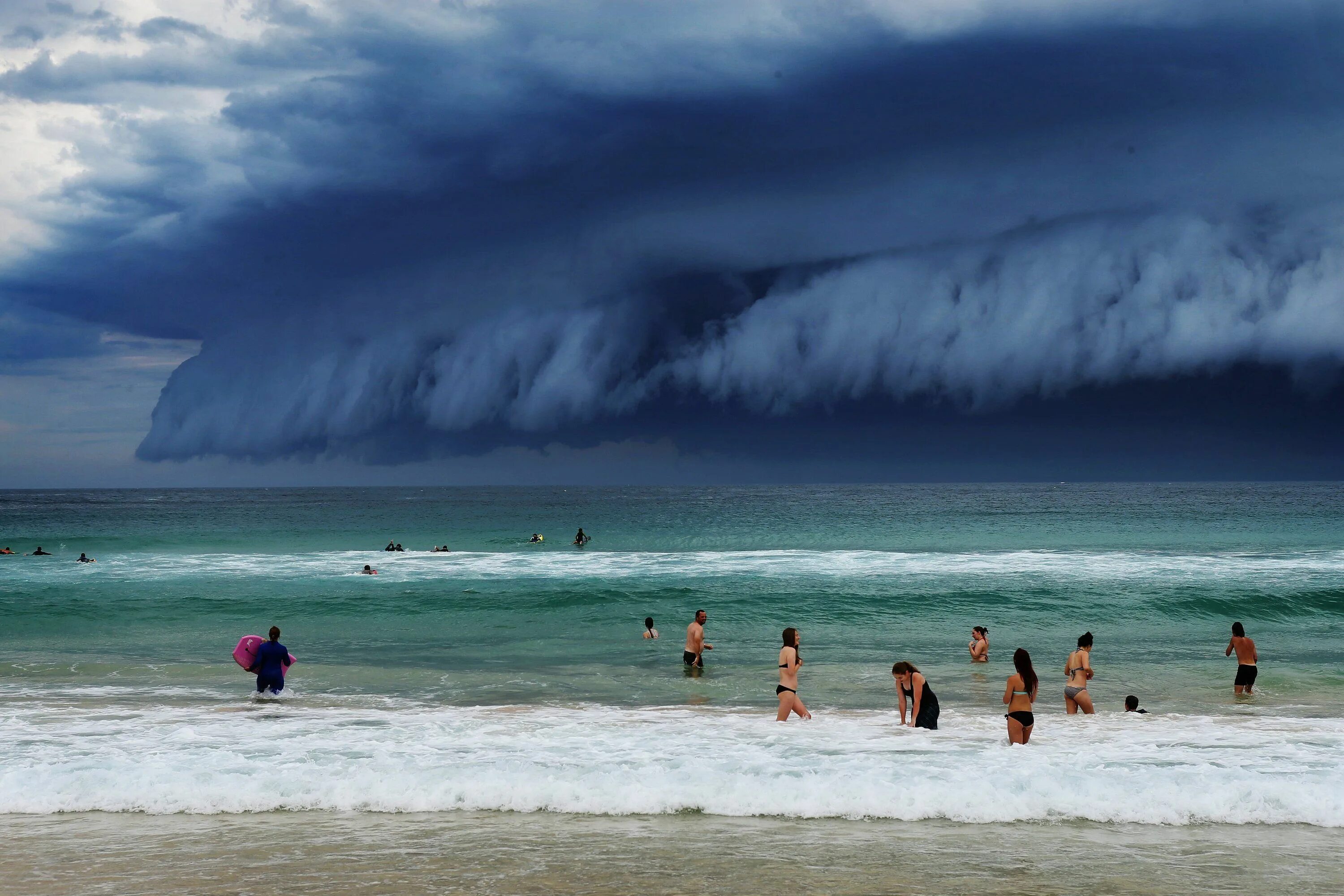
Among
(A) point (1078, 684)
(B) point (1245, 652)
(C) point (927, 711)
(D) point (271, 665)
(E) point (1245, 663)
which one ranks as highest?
(B) point (1245, 652)

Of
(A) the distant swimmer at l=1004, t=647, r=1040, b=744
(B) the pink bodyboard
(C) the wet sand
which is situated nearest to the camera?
(C) the wet sand

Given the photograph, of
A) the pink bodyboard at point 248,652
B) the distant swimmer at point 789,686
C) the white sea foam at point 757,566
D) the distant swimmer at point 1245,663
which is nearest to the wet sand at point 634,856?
the distant swimmer at point 789,686

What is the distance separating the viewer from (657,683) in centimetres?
1838

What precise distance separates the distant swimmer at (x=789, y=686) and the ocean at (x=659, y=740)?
0.24 m

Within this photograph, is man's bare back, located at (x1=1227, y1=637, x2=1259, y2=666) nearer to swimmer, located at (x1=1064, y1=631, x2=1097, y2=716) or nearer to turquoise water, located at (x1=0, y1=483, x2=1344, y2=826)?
turquoise water, located at (x1=0, y1=483, x2=1344, y2=826)

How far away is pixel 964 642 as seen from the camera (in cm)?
2425

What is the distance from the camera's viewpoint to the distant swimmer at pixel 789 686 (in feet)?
47.6

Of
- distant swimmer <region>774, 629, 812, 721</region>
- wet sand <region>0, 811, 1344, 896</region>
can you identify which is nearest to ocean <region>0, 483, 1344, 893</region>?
wet sand <region>0, 811, 1344, 896</region>

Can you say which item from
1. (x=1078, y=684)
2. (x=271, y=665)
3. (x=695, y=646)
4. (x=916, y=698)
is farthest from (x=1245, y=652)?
(x=271, y=665)

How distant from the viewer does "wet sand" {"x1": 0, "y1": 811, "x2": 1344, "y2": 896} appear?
7695 mm

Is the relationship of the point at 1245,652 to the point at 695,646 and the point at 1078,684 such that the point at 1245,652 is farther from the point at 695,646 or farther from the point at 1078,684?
the point at 695,646

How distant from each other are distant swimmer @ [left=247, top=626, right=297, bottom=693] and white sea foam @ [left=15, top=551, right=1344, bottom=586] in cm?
2180

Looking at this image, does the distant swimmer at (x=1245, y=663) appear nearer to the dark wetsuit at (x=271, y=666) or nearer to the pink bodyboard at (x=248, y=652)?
the dark wetsuit at (x=271, y=666)

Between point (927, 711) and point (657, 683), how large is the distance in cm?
617
